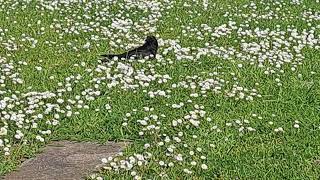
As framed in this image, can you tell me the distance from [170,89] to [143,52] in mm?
1999

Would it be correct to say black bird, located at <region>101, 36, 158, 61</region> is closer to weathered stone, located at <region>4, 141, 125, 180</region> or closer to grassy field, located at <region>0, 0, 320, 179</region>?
grassy field, located at <region>0, 0, 320, 179</region>

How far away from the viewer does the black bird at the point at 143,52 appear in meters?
12.9

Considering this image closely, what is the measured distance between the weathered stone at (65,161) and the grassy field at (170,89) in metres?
0.19

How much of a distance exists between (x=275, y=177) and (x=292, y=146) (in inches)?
44.7

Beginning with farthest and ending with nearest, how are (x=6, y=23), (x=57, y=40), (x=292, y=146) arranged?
(x=6, y=23) < (x=57, y=40) < (x=292, y=146)

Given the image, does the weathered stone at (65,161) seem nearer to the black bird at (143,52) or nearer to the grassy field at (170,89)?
the grassy field at (170,89)

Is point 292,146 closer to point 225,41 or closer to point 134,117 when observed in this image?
point 134,117

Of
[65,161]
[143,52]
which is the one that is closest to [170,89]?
[143,52]

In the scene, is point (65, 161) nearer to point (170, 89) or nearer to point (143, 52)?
point (170, 89)

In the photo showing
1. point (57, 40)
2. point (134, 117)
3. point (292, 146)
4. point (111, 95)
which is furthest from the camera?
point (57, 40)

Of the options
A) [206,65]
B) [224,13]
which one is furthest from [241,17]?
[206,65]

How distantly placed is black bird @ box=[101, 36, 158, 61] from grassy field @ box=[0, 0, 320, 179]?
0.22m

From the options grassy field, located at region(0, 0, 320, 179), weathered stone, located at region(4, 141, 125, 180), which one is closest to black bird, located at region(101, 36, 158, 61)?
grassy field, located at region(0, 0, 320, 179)

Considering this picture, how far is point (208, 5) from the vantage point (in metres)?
18.4
